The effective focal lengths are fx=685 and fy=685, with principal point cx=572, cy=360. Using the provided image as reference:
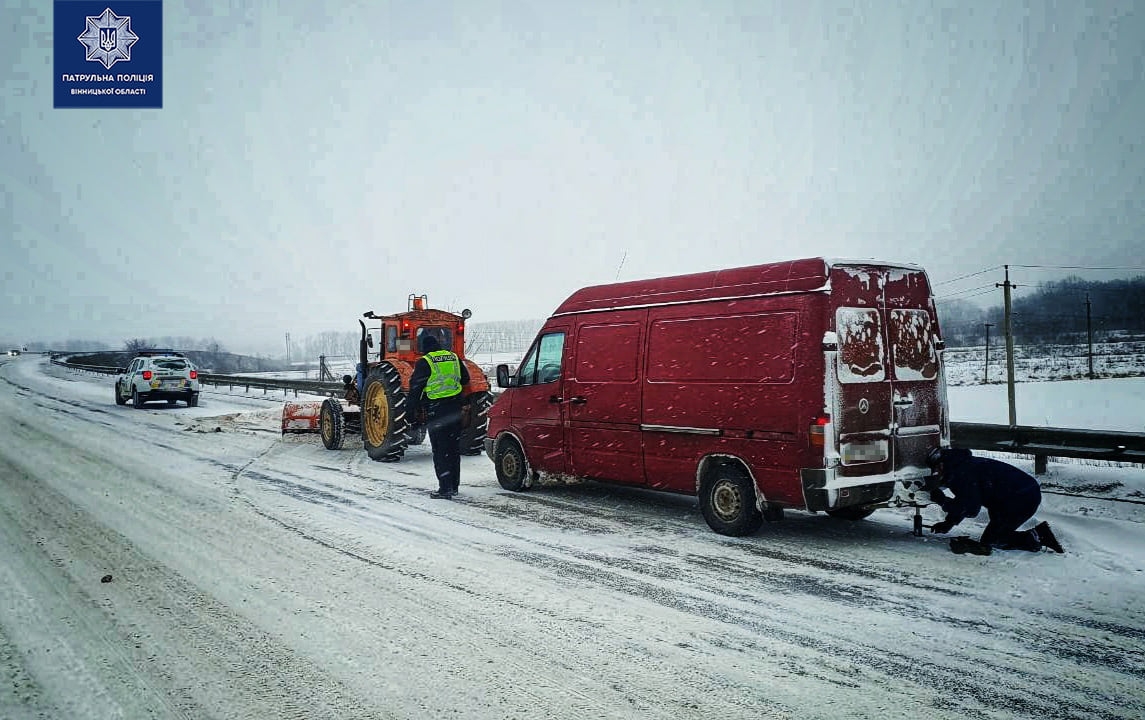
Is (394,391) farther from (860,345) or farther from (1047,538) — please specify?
(1047,538)

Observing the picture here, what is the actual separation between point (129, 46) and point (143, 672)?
4179 centimetres

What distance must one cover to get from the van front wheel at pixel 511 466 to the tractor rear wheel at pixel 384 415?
2.37 meters

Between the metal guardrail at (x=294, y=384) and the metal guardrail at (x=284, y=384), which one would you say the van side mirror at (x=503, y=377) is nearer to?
the metal guardrail at (x=294, y=384)

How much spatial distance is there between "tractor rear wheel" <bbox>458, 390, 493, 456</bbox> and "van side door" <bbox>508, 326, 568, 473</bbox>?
2.70 meters

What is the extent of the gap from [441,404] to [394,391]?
260cm

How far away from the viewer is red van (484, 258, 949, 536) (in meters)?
5.69

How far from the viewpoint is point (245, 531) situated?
249 inches

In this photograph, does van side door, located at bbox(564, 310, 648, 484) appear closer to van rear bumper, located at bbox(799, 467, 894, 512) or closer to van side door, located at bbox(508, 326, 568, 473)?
van side door, located at bbox(508, 326, 568, 473)

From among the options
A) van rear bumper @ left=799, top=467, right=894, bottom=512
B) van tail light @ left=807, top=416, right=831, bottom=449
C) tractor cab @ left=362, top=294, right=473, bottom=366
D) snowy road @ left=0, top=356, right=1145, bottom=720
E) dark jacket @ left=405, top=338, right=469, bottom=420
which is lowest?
snowy road @ left=0, top=356, right=1145, bottom=720

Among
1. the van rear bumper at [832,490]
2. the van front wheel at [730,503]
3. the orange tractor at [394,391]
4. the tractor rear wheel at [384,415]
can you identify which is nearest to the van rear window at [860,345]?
the van rear bumper at [832,490]

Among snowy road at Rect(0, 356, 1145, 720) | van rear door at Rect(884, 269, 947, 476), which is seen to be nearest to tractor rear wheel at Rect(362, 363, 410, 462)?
snowy road at Rect(0, 356, 1145, 720)

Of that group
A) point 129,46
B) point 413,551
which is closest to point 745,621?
point 413,551

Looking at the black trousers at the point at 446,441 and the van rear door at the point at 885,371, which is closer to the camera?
the van rear door at the point at 885,371

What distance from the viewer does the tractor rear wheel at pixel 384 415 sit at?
35.7ft
